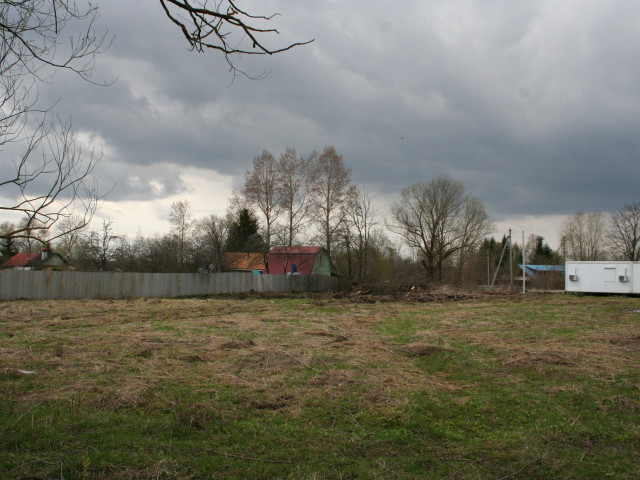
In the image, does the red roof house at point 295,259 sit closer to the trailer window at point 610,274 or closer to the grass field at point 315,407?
the trailer window at point 610,274

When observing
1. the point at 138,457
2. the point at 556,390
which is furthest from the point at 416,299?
the point at 138,457

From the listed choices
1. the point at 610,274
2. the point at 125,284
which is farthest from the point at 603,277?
the point at 125,284

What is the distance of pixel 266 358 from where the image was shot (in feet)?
25.6

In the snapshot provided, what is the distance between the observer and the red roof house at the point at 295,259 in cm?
4200

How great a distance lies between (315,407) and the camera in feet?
17.3

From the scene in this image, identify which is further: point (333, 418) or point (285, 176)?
point (285, 176)

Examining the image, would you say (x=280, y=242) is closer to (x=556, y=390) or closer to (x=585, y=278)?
(x=585, y=278)

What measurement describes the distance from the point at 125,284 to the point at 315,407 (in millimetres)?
22154

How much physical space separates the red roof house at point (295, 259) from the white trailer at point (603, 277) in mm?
19916

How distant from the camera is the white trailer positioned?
1150 inches

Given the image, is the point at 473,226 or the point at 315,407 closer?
the point at 315,407

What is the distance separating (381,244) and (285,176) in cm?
1637

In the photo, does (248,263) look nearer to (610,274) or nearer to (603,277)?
(603,277)

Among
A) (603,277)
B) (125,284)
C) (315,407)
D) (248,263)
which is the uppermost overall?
(248,263)
